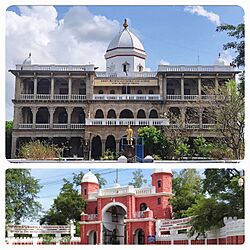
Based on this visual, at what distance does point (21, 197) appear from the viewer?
2.50 meters

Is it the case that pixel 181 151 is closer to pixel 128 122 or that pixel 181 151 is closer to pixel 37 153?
pixel 37 153

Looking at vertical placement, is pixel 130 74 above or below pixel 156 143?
above

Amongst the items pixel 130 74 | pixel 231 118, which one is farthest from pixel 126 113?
pixel 231 118

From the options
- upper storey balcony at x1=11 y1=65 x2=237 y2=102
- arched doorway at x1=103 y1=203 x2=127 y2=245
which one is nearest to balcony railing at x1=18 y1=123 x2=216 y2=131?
upper storey balcony at x1=11 y1=65 x2=237 y2=102

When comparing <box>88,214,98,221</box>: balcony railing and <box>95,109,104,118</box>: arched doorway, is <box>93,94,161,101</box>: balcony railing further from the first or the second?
<box>88,214,98,221</box>: balcony railing

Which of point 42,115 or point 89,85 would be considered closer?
point 89,85

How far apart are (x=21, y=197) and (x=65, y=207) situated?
212 millimetres

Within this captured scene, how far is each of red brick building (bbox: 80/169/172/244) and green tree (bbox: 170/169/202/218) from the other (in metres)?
0.03

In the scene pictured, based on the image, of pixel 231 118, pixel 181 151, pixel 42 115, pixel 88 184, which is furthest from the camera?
pixel 42 115

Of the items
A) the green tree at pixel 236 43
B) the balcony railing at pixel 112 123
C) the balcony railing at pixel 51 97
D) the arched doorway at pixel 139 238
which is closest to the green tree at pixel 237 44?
the green tree at pixel 236 43

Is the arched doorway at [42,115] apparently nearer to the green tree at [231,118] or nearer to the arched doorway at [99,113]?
the arched doorway at [99,113]

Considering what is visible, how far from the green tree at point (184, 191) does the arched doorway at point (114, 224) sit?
0.83 feet

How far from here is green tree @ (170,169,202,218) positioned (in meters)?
2.43

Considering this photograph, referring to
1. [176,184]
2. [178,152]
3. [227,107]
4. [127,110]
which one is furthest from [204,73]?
[176,184]
